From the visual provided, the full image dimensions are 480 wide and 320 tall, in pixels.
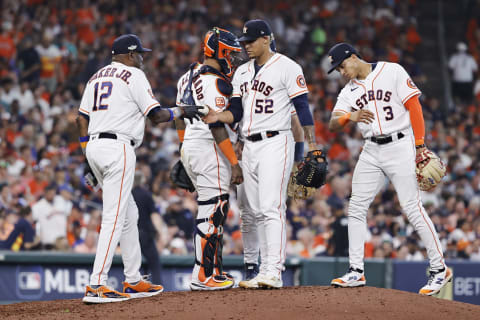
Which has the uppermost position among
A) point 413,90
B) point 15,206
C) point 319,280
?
point 413,90

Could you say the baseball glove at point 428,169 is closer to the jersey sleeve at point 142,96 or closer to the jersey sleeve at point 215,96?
the jersey sleeve at point 215,96

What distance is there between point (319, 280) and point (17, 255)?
13.5ft

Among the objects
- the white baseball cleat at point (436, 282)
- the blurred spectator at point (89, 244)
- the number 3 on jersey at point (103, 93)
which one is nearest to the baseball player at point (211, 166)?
the number 3 on jersey at point (103, 93)

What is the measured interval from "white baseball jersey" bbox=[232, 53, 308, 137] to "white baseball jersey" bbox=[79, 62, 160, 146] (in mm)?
796

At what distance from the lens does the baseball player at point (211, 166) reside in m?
6.40

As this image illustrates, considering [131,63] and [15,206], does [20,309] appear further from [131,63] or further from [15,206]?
[15,206]

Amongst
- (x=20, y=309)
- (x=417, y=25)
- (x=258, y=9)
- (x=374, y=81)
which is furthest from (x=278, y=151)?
(x=417, y=25)

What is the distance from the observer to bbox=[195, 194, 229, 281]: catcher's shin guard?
6.41 metres

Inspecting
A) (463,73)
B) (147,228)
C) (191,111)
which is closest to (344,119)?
(191,111)

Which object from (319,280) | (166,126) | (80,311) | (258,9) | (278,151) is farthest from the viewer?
(258,9)

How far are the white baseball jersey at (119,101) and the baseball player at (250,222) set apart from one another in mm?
1018

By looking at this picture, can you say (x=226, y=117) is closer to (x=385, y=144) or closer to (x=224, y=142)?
(x=224, y=142)

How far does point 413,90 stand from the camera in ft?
20.8

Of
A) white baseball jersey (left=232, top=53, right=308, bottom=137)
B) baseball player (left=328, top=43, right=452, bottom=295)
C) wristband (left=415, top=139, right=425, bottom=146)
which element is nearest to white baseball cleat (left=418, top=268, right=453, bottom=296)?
baseball player (left=328, top=43, right=452, bottom=295)
